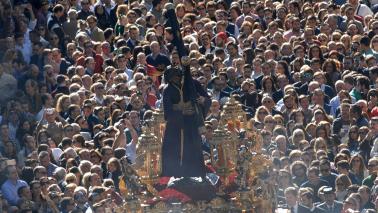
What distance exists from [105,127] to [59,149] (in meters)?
1.60

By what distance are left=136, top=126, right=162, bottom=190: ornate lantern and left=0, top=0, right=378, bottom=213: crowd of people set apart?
65cm

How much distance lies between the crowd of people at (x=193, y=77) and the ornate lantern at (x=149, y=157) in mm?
654

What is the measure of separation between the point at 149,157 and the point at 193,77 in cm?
780

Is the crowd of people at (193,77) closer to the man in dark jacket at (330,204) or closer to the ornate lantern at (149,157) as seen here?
the man in dark jacket at (330,204)

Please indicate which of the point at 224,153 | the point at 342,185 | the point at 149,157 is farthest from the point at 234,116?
the point at 149,157

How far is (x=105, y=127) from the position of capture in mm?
41688

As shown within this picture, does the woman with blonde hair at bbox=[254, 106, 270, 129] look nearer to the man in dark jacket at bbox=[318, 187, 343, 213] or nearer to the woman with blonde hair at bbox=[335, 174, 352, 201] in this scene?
the woman with blonde hair at bbox=[335, 174, 352, 201]

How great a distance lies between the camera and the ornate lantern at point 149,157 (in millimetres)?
34656

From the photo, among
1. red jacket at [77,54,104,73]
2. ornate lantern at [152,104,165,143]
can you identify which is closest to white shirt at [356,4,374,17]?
red jacket at [77,54,104,73]

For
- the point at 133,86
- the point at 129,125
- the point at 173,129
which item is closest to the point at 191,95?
the point at 173,129

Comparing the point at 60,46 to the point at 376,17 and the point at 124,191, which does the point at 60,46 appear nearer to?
the point at 376,17

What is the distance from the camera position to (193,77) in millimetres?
42406

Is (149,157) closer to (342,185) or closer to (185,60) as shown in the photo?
(185,60)

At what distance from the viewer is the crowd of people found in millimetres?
37656
